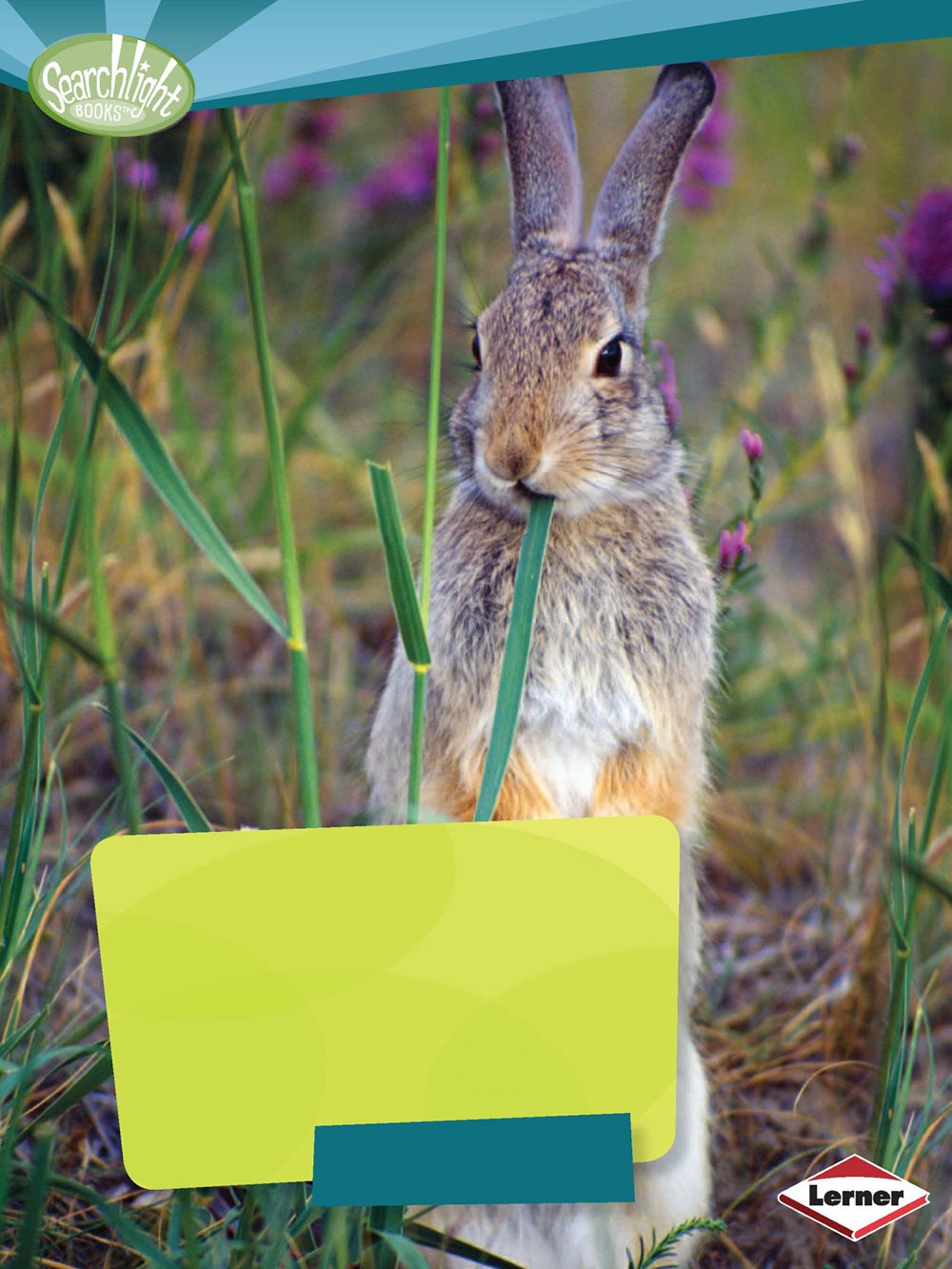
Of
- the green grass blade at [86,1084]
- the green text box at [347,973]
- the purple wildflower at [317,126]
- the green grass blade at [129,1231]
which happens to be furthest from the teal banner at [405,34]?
the purple wildflower at [317,126]

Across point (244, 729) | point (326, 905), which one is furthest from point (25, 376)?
point (326, 905)

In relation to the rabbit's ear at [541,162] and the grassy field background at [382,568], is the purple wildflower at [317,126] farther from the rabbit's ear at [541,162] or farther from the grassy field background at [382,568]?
the rabbit's ear at [541,162]

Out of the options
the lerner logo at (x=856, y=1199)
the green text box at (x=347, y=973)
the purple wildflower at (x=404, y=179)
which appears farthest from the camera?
the purple wildflower at (x=404, y=179)

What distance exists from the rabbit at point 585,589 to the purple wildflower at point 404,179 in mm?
1084

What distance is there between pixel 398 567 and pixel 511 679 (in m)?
0.15

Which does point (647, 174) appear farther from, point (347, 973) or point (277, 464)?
point (347, 973)

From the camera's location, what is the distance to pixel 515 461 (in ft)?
3.55

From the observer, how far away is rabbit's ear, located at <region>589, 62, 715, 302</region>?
1.17 meters

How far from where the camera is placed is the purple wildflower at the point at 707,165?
83.8 inches

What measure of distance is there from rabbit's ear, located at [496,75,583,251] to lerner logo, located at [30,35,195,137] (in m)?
0.36

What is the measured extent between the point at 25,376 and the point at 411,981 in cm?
140

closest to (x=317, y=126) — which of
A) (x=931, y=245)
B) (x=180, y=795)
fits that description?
(x=931, y=245)

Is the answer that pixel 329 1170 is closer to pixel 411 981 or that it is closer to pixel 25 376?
pixel 411 981

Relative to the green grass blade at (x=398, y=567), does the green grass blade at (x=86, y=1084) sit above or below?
below
